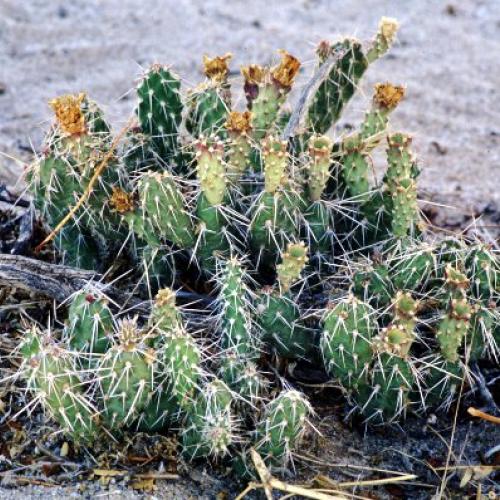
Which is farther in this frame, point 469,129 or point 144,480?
point 469,129

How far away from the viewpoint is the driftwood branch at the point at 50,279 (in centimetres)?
291

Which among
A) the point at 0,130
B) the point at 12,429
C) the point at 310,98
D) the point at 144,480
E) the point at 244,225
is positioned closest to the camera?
the point at 144,480

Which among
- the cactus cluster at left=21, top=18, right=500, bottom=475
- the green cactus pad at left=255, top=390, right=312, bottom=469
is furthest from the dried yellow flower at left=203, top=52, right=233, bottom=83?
the green cactus pad at left=255, top=390, right=312, bottom=469

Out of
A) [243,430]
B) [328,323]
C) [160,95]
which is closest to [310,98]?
[160,95]

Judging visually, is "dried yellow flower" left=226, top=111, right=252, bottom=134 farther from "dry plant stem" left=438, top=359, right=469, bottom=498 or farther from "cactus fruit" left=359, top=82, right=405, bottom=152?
"dry plant stem" left=438, top=359, right=469, bottom=498

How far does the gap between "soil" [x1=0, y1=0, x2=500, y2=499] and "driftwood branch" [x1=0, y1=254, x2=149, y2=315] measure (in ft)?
3.69

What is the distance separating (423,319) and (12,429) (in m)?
1.40

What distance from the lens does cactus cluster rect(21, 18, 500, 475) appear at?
2496mm

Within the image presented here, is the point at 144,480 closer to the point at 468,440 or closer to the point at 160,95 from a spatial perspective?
the point at 468,440

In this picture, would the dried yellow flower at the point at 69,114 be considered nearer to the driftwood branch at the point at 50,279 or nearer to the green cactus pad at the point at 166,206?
the green cactus pad at the point at 166,206

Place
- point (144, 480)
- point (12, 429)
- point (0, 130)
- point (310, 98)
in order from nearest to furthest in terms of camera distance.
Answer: point (144, 480) < point (12, 429) < point (310, 98) < point (0, 130)

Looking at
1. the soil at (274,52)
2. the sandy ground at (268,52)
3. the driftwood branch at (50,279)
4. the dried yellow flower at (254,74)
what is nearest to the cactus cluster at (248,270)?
the dried yellow flower at (254,74)

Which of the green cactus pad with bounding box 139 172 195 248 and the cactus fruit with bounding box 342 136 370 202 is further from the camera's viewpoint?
the cactus fruit with bounding box 342 136 370 202

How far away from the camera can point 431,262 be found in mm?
2855
